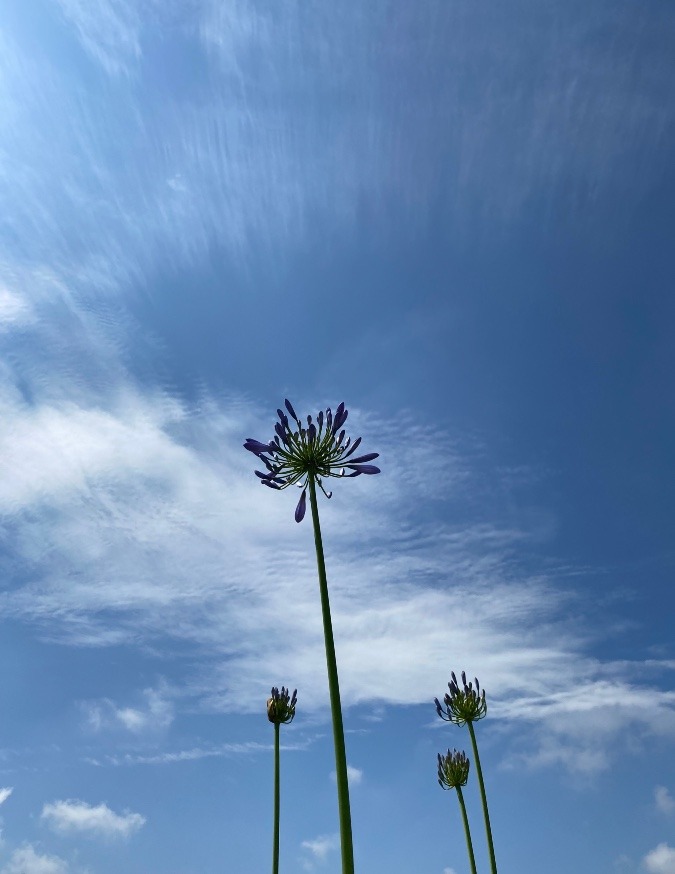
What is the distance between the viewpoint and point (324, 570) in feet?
35.6

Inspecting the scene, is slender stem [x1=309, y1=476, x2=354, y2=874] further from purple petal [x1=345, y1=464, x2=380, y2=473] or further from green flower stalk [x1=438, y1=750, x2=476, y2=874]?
green flower stalk [x1=438, y1=750, x2=476, y2=874]

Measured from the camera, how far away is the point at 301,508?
42.7 feet

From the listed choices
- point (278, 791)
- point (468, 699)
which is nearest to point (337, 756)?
point (468, 699)

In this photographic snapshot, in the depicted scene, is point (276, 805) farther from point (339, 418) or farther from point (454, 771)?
point (339, 418)

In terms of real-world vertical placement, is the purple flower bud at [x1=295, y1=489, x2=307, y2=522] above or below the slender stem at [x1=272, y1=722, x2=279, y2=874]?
above

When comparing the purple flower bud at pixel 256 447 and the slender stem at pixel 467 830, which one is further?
the slender stem at pixel 467 830

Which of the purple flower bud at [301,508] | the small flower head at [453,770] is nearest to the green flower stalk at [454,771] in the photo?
the small flower head at [453,770]

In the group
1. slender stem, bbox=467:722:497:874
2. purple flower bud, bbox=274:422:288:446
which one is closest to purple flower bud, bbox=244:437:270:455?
purple flower bud, bbox=274:422:288:446

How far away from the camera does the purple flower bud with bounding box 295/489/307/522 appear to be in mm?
12805

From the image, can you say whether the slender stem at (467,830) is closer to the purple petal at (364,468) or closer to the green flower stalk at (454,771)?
the green flower stalk at (454,771)

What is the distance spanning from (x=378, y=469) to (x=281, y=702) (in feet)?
46.1

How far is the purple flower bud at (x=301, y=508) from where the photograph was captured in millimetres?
12805

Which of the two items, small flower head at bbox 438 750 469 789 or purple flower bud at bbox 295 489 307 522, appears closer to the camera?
purple flower bud at bbox 295 489 307 522

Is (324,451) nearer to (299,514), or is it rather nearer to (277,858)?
(299,514)
